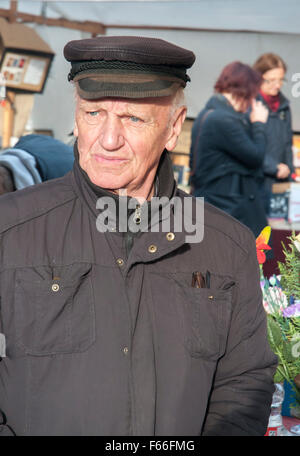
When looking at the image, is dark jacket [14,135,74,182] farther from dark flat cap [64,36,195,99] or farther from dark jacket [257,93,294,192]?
dark jacket [257,93,294,192]

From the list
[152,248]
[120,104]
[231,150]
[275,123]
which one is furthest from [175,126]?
[275,123]

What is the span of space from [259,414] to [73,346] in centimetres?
53

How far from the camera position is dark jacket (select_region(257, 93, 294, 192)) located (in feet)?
17.5

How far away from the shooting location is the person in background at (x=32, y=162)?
238 centimetres

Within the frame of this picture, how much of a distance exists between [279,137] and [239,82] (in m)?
1.38

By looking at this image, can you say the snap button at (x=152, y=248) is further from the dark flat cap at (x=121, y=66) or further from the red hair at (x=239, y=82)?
the red hair at (x=239, y=82)

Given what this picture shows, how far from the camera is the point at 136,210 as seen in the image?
62.8 inches

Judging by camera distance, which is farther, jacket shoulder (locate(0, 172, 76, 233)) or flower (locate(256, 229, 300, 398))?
flower (locate(256, 229, 300, 398))

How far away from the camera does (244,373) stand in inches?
65.5

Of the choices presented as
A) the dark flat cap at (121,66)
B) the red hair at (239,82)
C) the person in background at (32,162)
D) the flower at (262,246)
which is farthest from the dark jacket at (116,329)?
the red hair at (239,82)

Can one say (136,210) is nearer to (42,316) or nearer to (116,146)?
(116,146)

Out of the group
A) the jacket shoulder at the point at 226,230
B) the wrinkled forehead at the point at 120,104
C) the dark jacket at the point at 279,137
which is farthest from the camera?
the dark jacket at the point at 279,137

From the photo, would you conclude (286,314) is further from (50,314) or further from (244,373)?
(50,314)

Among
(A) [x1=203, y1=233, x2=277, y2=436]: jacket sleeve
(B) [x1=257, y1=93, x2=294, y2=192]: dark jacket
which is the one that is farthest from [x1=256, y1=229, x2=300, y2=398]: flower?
(B) [x1=257, y1=93, x2=294, y2=192]: dark jacket
